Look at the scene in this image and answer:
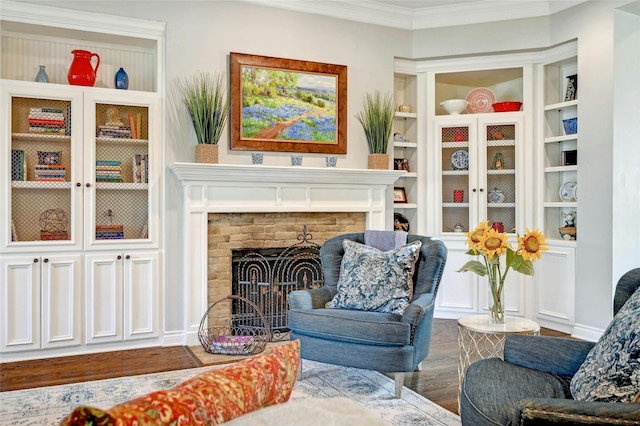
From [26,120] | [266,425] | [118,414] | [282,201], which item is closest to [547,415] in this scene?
[266,425]

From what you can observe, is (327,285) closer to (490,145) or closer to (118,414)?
(490,145)

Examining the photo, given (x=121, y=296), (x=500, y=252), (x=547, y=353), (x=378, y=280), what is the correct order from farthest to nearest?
1. (x=121, y=296)
2. (x=378, y=280)
3. (x=500, y=252)
4. (x=547, y=353)

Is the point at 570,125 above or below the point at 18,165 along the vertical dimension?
above

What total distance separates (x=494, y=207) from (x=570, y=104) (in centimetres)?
115

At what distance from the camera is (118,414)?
0.75 meters

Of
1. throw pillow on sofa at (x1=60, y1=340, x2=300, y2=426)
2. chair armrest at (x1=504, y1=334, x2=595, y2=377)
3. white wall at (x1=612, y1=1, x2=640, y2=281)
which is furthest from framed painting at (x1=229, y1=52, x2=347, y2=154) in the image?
throw pillow on sofa at (x1=60, y1=340, x2=300, y2=426)

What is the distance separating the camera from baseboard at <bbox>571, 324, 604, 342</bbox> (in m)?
4.41

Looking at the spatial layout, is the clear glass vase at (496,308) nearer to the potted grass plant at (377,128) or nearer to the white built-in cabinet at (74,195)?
the potted grass plant at (377,128)

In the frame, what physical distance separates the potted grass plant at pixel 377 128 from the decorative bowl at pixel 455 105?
67 centimetres

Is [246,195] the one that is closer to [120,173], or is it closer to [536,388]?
[120,173]

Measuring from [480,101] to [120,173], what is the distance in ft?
11.3

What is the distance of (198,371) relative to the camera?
11.9 feet

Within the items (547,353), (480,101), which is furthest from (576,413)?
(480,101)

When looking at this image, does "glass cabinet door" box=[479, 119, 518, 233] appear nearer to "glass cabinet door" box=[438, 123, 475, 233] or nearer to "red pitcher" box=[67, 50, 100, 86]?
"glass cabinet door" box=[438, 123, 475, 233]
